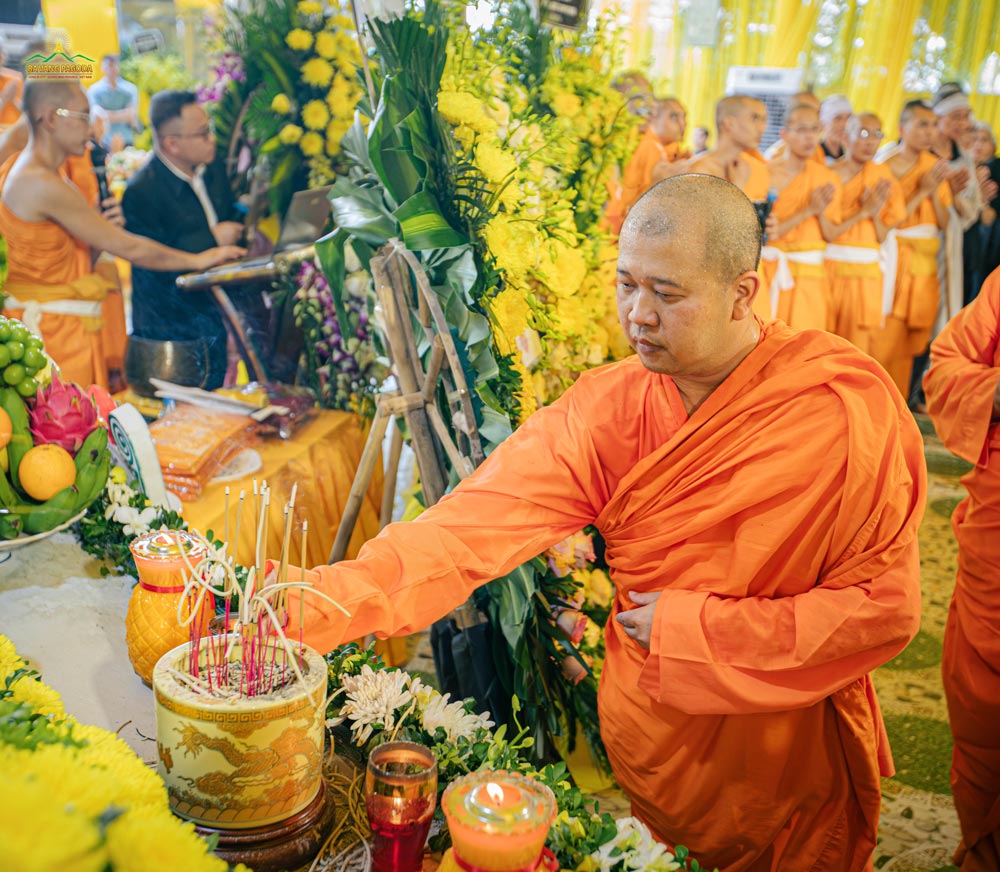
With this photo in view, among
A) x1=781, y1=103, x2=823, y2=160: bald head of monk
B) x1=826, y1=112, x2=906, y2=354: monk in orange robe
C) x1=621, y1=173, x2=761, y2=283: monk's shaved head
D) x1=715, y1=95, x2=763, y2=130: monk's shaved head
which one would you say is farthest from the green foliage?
x1=826, y1=112, x2=906, y2=354: monk in orange robe

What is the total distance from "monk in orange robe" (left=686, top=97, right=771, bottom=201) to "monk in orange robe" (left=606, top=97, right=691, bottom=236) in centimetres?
29

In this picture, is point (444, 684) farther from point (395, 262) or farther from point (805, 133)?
point (805, 133)

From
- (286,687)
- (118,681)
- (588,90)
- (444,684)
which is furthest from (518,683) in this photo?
(588,90)

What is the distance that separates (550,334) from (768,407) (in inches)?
36.3

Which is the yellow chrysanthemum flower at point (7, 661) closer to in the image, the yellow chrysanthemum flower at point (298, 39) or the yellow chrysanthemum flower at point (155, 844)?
the yellow chrysanthemum flower at point (155, 844)

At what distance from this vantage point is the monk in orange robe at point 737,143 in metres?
5.12

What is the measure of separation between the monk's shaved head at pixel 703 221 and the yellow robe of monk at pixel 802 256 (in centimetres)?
499

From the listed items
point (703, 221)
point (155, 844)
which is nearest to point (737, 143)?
point (703, 221)

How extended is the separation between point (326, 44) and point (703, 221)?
2142 mm

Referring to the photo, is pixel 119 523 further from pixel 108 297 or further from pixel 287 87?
pixel 287 87

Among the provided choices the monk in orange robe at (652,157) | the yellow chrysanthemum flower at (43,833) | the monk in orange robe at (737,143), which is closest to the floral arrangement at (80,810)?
the yellow chrysanthemum flower at (43,833)

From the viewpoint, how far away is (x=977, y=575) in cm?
244

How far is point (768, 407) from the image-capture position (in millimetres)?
1594

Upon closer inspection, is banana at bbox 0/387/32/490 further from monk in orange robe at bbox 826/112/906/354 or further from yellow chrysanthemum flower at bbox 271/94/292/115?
monk in orange robe at bbox 826/112/906/354
